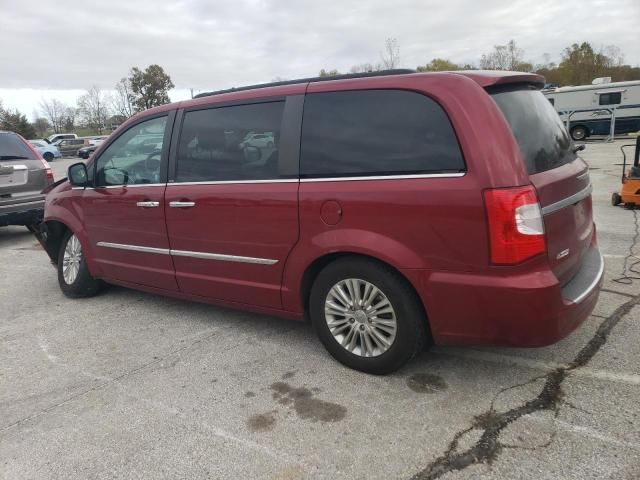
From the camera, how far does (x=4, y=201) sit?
7836 mm

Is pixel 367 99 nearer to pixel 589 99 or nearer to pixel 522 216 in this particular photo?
pixel 522 216

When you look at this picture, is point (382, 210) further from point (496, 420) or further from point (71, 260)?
point (71, 260)

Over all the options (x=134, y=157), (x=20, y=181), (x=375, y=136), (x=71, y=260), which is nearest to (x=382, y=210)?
(x=375, y=136)

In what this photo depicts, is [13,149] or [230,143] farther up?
[13,149]

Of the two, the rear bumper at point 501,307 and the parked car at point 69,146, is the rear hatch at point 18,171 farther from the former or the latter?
the parked car at point 69,146

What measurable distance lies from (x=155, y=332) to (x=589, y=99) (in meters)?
25.6

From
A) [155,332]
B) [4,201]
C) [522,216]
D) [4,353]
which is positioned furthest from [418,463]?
[4,201]

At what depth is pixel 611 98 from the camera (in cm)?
2395

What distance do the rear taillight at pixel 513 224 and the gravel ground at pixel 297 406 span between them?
2.82ft

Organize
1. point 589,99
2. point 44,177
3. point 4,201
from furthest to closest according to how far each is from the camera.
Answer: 1. point 589,99
2. point 44,177
3. point 4,201

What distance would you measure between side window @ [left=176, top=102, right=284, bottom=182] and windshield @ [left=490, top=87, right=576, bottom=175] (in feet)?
4.72

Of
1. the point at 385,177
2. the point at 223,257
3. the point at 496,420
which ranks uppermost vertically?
the point at 385,177

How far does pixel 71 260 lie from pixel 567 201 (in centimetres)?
457

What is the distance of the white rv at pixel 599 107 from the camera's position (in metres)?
23.6
